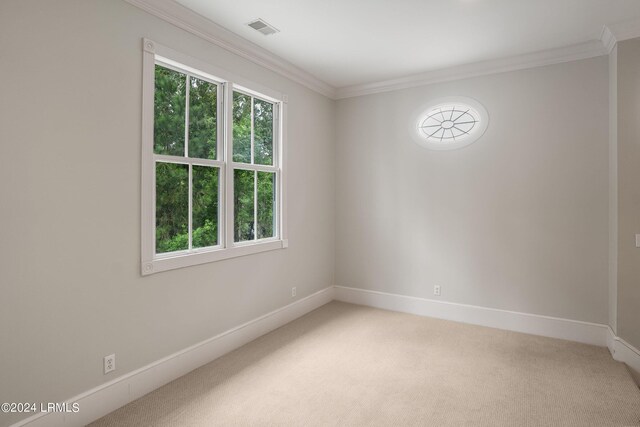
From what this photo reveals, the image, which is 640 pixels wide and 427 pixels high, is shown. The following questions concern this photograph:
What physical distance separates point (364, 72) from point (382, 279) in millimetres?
2516

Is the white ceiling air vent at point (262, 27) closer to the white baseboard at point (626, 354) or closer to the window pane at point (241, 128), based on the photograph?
the window pane at point (241, 128)

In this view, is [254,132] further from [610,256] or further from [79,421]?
[610,256]

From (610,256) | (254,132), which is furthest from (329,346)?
(610,256)

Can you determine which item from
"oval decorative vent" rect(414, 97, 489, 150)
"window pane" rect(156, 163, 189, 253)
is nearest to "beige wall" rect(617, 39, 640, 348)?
"oval decorative vent" rect(414, 97, 489, 150)

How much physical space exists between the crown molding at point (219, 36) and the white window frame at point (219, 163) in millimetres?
226

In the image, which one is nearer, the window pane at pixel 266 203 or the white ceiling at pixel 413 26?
the white ceiling at pixel 413 26

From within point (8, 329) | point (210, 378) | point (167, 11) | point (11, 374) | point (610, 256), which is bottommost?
point (210, 378)

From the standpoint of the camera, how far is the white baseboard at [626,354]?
2.77 meters

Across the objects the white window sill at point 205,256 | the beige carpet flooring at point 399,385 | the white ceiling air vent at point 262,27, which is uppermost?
the white ceiling air vent at point 262,27

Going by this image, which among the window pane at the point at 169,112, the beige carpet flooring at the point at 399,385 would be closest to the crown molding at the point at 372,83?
the window pane at the point at 169,112

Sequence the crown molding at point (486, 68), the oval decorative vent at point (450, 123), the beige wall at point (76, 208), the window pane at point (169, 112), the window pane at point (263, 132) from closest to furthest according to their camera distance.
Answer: the beige wall at point (76, 208)
the window pane at point (169, 112)
the crown molding at point (486, 68)
the window pane at point (263, 132)
the oval decorative vent at point (450, 123)

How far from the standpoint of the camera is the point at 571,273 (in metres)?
3.37

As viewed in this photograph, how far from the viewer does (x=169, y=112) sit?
2646 millimetres

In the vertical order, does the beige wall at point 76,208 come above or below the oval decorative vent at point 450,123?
below
